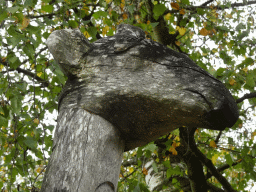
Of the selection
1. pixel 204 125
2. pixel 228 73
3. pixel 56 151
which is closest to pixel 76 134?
pixel 56 151

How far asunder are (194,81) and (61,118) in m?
0.69

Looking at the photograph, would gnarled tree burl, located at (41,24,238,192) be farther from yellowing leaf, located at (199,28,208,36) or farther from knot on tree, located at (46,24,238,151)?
yellowing leaf, located at (199,28,208,36)

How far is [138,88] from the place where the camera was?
1.13 meters

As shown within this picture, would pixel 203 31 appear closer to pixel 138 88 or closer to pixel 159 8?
pixel 159 8

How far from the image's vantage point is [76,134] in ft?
3.51

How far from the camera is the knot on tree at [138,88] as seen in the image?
1.06 metres

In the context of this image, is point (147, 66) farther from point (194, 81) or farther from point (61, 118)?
point (61, 118)

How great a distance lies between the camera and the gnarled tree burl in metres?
1.03

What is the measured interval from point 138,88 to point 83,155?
0.41 meters

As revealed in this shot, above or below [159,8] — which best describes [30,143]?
below

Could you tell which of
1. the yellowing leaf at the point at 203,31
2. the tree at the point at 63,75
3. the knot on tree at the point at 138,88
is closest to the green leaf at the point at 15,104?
the tree at the point at 63,75

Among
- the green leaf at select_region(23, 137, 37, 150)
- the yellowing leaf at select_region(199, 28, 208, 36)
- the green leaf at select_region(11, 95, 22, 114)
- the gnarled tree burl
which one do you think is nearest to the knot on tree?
the gnarled tree burl

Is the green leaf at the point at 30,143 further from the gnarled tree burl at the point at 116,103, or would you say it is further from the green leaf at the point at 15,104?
the gnarled tree burl at the point at 116,103

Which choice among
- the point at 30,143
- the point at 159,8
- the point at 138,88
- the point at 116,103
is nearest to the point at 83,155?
Result: the point at 116,103
